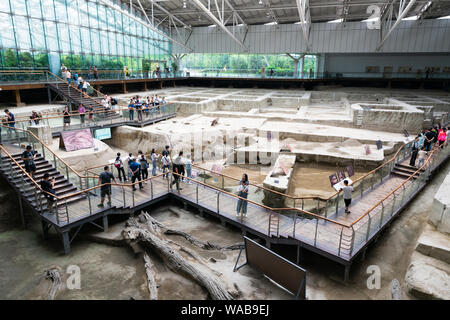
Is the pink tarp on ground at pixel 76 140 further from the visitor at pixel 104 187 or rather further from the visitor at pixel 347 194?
the visitor at pixel 347 194

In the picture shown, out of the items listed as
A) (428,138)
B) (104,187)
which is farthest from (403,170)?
(104,187)

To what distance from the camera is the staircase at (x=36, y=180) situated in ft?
35.1

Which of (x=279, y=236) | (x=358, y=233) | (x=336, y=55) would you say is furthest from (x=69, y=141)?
(x=336, y=55)

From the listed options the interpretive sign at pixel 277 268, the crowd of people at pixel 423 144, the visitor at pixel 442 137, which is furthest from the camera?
the visitor at pixel 442 137

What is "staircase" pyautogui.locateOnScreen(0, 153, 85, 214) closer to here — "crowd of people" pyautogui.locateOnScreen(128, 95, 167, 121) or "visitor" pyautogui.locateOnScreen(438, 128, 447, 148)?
"crowd of people" pyautogui.locateOnScreen(128, 95, 167, 121)

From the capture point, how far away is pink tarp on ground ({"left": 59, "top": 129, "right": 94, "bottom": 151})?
15438 mm

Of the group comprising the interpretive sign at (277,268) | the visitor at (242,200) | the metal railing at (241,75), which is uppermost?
the metal railing at (241,75)

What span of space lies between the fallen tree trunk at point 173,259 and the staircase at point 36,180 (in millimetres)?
2681

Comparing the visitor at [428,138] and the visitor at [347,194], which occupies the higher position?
the visitor at [428,138]

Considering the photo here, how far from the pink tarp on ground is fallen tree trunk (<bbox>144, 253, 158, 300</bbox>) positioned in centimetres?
882

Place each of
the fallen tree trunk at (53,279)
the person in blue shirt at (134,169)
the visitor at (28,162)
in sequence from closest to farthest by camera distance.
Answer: the fallen tree trunk at (53,279) → the visitor at (28,162) → the person in blue shirt at (134,169)

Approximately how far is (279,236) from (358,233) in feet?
7.28

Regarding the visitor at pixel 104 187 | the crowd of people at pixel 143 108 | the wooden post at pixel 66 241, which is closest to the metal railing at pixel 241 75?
the crowd of people at pixel 143 108

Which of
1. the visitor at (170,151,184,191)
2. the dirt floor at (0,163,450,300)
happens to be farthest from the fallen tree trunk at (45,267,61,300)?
the visitor at (170,151,184,191)
